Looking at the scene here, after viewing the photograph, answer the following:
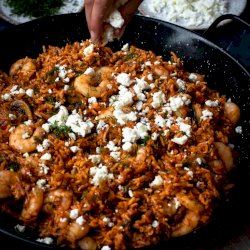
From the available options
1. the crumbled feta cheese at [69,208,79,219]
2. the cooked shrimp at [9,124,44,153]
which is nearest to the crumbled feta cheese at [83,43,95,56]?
the cooked shrimp at [9,124,44,153]

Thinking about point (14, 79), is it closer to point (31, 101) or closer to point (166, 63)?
point (31, 101)

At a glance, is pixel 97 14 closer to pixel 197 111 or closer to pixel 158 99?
pixel 158 99

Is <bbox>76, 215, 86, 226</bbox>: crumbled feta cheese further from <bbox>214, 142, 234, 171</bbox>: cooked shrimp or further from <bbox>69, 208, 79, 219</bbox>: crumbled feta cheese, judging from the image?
<bbox>214, 142, 234, 171</bbox>: cooked shrimp

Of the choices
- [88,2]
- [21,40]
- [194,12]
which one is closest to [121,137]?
[88,2]

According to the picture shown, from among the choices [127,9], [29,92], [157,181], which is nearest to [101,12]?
[127,9]

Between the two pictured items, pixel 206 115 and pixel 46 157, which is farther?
pixel 206 115

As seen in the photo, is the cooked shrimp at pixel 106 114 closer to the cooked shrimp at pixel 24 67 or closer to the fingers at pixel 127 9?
the fingers at pixel 127 9
